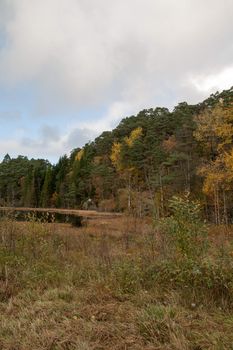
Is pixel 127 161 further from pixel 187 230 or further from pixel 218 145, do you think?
pixel 187 230

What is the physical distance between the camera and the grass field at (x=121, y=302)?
3.31 meters

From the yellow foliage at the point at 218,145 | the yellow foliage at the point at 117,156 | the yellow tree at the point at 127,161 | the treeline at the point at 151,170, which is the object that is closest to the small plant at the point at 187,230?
the treeline at the point at 151,170

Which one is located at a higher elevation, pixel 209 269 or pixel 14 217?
pixel 14 217

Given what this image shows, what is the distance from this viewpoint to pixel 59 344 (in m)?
3.27

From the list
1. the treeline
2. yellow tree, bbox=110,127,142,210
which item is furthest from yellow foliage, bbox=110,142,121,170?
the treeline

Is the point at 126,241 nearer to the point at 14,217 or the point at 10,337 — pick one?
the point at 14,217

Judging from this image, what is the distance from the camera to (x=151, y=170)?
133 ft

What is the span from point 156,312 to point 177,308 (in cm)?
29

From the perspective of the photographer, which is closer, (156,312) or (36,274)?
(156,312)

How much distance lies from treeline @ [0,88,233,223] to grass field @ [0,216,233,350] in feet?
6.26

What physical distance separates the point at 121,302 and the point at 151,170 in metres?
36.4

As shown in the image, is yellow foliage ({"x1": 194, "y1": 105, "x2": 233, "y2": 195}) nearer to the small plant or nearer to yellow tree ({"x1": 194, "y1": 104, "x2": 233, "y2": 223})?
yellow tree ({"x1": 194, "y1": 104, "x2": 233, "y2": 223})

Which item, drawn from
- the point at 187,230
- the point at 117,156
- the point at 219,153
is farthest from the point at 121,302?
the point at 117,156

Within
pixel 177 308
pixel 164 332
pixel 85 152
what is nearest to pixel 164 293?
pixel 177 308
